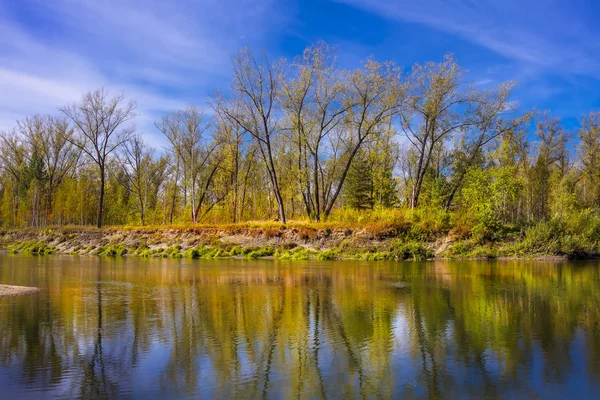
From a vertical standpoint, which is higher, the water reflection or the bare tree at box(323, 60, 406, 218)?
the bare tree at box(323, 60, 406, 218)

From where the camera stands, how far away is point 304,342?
348 inches

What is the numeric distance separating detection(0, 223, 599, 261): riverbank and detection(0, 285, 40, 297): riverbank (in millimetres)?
19565

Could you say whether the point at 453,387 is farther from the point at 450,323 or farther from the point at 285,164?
the point at 285,164

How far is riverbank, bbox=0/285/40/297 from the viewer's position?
1498 centimetres

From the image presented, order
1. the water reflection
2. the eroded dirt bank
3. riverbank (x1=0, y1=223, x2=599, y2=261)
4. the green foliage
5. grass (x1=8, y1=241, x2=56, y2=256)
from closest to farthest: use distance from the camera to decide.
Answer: the water reflection → riverbank (x1=0, y1=223, x2=599, y2=261) → the eroded dirt bank → the green foliage → grass (x1=8, y1=241, x2=56, y2=256)

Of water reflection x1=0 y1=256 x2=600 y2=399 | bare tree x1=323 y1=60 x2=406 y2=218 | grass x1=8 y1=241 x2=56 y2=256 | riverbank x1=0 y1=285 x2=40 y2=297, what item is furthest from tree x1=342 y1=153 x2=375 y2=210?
riverbank x1=0 y1=285 x2=40 y2=297

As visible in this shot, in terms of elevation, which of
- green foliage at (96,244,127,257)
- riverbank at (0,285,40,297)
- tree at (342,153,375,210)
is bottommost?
riverbank at (0,285,40,297)

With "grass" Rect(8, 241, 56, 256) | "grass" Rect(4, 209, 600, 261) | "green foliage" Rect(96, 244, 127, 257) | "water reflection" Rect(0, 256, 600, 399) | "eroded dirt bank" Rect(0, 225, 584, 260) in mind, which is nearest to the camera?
"water reflection" Rect(0, 256, 600, 399)

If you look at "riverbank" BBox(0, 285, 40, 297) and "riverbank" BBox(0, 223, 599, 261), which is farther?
"riverbank" BBox(0, 223, 599, 261)

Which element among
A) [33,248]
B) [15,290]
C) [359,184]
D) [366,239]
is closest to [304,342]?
[15,290]

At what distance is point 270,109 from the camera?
1645 inches

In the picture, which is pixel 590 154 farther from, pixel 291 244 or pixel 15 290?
pixel 15 290

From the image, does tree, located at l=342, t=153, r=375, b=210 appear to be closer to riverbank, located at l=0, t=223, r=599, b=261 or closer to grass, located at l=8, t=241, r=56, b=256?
riverbank, located at l=0, t=223, r=599, b=261

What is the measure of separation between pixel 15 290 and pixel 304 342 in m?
11.9
